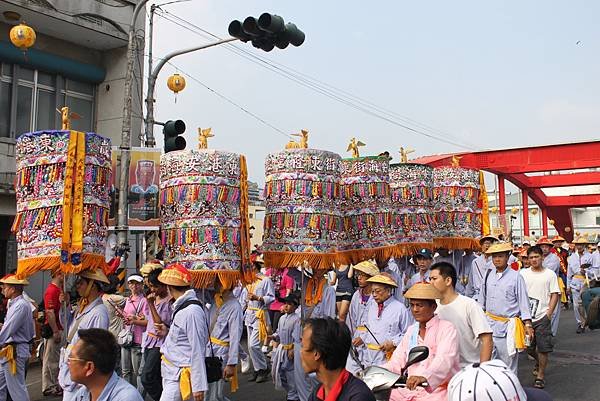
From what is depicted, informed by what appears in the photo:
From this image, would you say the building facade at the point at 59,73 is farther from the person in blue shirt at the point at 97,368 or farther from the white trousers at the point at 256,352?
the person in blue shirt at the point at 97,368

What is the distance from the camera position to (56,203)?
17.7 feet

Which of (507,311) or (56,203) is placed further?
(507,311)

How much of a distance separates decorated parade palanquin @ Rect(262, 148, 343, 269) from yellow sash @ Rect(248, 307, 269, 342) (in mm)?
2974

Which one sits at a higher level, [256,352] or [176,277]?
[176,277]

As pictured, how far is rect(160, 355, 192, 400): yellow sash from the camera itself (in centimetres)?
498

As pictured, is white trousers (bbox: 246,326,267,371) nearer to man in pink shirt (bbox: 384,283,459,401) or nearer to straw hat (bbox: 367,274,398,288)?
straw hat (bbox: 367,274,398,288)

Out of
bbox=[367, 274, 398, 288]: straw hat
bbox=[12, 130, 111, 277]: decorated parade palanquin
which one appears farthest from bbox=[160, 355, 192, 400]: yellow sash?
bbox=[367, 274, 398, 288]: straw hat

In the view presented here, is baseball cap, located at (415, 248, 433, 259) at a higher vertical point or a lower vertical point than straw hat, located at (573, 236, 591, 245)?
lower

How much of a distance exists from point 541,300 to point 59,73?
1196cm

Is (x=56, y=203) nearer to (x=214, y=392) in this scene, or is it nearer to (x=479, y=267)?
(x=214, y=392)

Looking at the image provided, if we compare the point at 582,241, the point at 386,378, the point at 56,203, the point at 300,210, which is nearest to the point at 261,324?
the point at 300,210

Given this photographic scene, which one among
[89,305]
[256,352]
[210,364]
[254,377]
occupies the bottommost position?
[254,377]

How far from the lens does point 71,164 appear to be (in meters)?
5.44

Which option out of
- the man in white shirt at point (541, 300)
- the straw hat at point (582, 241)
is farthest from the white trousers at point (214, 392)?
the straw hat at point (582, 241)
